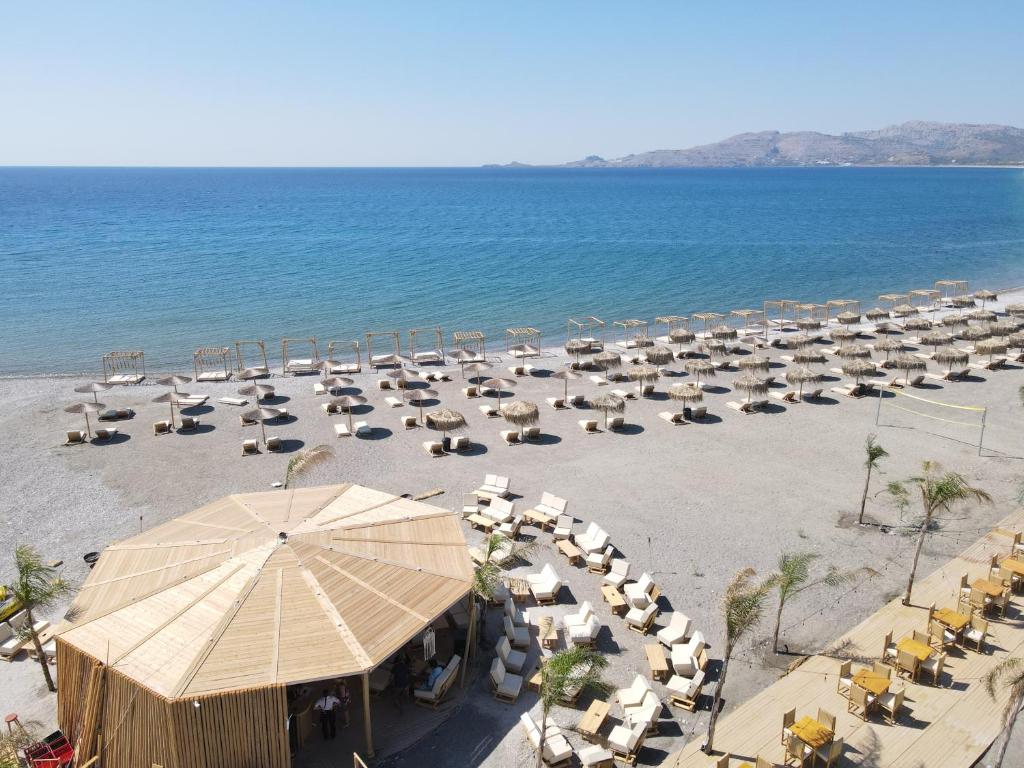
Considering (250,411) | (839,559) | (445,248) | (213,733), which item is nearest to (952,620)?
(839,559)

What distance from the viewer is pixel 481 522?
1802 centimetres

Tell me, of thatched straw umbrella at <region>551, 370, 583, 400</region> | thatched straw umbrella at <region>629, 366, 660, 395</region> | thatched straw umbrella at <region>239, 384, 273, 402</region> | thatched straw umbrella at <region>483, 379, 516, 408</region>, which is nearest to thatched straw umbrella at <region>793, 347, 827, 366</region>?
thatched straw umbrella at <region>629, 366, 660, 395</region>

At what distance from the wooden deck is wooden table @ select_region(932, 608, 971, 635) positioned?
471 mm

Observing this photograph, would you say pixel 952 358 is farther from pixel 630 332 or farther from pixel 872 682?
pixel 872 682

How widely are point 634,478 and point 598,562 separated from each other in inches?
217

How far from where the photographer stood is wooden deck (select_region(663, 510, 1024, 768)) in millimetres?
10812

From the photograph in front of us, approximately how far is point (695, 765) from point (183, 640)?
8.25 meters

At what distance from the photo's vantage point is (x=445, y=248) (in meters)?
77.2

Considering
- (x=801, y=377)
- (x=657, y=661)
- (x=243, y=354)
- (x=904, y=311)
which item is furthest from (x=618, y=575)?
(x=904, y=311)

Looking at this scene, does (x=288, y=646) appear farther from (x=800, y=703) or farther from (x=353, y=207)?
(x=353, y=207)

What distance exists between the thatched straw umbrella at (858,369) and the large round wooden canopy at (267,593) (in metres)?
20.9

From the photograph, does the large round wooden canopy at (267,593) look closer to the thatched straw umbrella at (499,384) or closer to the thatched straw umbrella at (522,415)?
the thatched straw umbrella at (522,415)

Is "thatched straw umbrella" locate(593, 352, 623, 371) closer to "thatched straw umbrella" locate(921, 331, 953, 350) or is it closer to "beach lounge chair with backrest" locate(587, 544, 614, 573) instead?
"beach lounge chair with backrest" locate(587, 544, 614, 573)

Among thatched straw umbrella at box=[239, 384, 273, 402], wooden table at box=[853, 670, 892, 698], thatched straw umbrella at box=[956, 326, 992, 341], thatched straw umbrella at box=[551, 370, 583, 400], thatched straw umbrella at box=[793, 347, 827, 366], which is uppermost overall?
thatched straw umbrella at box=[956, 326, 992, 341]
